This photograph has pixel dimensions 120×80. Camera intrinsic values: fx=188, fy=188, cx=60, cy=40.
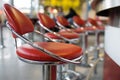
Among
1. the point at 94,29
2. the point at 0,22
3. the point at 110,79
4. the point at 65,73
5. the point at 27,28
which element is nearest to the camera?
the point at 27,28

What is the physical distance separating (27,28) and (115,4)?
72 centimetres

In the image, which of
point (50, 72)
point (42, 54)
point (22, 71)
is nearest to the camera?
point (42, 54)

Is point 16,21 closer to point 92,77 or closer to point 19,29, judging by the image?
point 19,29

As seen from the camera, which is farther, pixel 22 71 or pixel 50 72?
pixel 22 71

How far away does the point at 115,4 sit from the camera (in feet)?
4.92

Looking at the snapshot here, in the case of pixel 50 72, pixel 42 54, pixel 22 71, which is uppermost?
pixel 42 54

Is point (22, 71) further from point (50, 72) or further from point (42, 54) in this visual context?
point (42, 54)

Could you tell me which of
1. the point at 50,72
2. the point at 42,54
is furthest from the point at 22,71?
the point at 42,54

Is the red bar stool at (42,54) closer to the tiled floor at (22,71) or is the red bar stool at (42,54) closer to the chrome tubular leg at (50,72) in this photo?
the chrome tubular leg at (50,72)

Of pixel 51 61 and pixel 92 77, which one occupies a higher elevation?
pixel 51 61

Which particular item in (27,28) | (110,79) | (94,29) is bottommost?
(110,79)

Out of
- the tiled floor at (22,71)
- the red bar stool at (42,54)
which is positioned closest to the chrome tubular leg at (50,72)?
the red bar stool at (42,54)

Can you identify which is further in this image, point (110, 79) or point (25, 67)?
point (25, 67)

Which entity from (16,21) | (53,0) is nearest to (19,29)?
(16,21)
